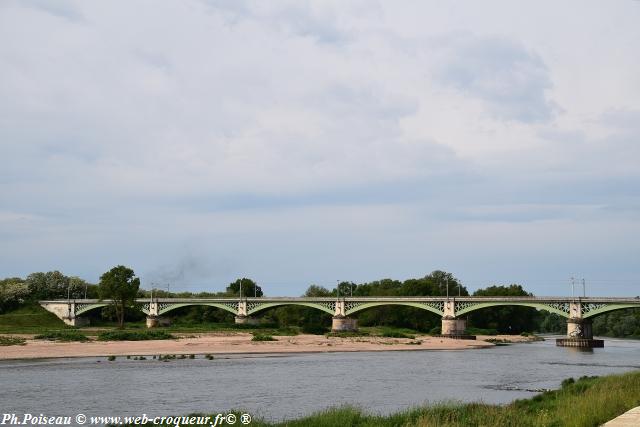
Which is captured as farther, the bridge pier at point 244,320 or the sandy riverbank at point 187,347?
the bridge pier at point 244,320

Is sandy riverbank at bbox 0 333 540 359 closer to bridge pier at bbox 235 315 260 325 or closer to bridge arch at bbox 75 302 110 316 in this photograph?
bridge pier at bbox 235 315 260 325

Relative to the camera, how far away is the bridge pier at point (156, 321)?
132 metres

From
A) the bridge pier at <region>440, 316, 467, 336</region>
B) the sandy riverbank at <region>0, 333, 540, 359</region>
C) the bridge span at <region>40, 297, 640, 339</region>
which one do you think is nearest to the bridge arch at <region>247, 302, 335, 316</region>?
the bridge span at <region>40, 297, 640, 339</region>

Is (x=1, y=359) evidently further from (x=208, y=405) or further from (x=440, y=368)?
(x=440, y=368)

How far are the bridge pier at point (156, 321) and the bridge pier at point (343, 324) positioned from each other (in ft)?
122

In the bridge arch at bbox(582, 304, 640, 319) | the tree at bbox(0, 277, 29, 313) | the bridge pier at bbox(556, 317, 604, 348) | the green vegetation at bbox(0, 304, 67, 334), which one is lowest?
the bridge pier at bbox(556, 317, 604, 348)

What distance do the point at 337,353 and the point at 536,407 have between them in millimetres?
48283

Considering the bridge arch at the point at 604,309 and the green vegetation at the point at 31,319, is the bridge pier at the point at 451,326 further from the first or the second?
the green vegetation at the point at 31,319

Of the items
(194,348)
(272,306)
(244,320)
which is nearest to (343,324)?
(272,306)

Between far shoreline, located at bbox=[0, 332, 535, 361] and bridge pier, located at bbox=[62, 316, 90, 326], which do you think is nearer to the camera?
far shoreline, located at bbox=[0, 332, 535, 361]

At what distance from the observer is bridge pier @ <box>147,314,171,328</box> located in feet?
434

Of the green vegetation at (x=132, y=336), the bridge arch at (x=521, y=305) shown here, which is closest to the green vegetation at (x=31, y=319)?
the green vegetation at (x=132, y=336)

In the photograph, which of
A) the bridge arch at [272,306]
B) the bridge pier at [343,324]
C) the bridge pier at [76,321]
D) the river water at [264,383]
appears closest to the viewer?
the river water at [264,383]

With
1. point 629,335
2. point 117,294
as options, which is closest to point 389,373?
point 117,294
